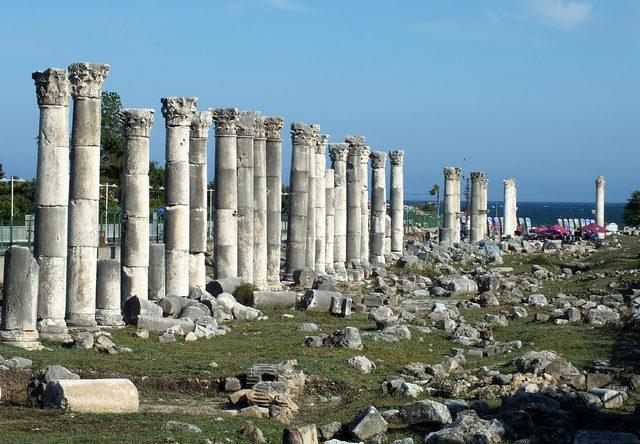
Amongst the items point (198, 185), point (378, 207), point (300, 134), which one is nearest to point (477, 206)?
point (378, 207)

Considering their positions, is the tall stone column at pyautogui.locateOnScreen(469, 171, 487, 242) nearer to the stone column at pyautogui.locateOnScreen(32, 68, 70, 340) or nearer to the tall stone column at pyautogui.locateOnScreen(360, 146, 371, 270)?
the tall stone column at pyautogui.locateOnScreen(360, 146, 371, 270)

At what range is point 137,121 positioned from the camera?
1167 inches

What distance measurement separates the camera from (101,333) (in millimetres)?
25078

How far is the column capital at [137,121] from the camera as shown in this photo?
2964 centimetres

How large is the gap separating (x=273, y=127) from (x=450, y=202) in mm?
29112

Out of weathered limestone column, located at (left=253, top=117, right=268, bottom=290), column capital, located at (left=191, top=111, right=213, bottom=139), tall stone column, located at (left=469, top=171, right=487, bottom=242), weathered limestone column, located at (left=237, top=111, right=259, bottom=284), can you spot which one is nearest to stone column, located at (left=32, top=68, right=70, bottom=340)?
column capital, located at (left=191, top=111, right=213, bottom=139)

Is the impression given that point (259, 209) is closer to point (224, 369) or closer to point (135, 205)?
point (135, 205)

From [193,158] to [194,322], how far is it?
311 inches

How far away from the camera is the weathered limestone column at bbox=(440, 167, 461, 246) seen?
216 ft

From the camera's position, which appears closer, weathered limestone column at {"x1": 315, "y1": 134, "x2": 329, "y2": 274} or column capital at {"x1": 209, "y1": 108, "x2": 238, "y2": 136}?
column capital at {"x1": 209, "y1": 108, "x2": 238, "y2": 136}

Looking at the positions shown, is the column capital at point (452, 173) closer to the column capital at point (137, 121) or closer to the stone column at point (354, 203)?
the stone column at point (354, 203)

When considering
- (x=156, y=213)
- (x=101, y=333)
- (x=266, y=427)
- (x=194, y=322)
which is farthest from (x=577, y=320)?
(x=156, y=213)

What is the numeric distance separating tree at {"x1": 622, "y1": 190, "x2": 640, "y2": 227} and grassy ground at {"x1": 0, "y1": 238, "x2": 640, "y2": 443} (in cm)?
7715

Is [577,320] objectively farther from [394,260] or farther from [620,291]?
[394,260]
